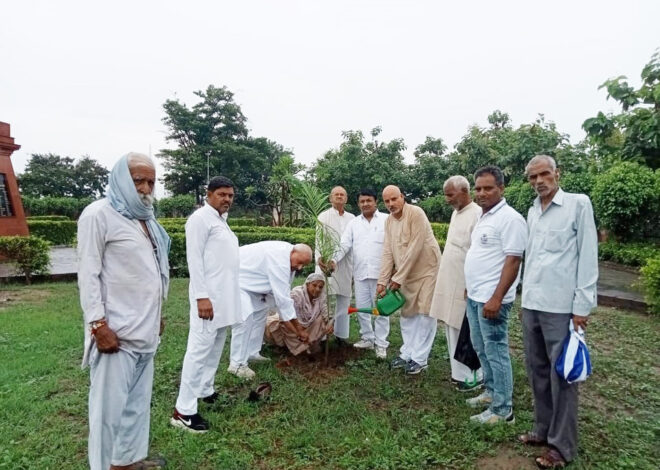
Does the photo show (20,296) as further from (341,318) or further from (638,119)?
(638,119)

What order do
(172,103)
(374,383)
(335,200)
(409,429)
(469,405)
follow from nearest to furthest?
1. (409,429)
2. (469,405)
3. (374,383)
4. (335,200)
5. (172,103)

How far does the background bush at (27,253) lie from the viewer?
9.27 m

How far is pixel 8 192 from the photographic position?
13.3 meters

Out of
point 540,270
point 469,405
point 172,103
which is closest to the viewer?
point 540,270

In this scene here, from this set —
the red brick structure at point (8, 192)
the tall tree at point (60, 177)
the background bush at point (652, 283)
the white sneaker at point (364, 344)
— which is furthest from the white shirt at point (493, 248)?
the tall tree at point (60, 177)

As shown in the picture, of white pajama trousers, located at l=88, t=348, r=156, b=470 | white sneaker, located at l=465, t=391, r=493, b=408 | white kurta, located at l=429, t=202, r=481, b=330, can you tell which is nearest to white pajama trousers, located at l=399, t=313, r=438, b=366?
white kurta, located at l=429, t=202, r=481, b=330

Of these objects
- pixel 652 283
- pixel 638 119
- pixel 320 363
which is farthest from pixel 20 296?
pixel 638 119

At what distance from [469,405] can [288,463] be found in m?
1.60

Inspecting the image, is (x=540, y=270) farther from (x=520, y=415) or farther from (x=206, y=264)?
(x=206, y=264)

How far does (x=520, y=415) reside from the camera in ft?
11.2

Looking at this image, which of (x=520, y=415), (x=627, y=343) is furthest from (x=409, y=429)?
(x=627, y=343)

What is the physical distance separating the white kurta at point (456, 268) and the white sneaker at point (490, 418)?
0.73 m

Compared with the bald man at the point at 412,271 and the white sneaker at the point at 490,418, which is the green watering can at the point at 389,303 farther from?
the white sneaker at the point at 490,418

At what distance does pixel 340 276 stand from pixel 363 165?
54.8 ft
